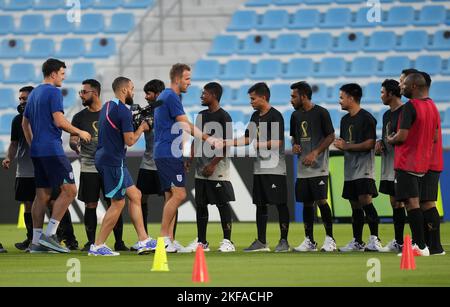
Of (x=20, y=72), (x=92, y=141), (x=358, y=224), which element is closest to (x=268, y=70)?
(x=20, y=72)

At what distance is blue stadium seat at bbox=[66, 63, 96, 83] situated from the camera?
2677 cm

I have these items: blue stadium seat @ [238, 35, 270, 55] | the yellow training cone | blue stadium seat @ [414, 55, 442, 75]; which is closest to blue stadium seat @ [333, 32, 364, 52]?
blue stadium seat @ [414, 55, 442, 75]

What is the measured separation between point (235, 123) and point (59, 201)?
1057cm

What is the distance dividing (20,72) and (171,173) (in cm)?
1521

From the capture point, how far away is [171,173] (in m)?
13.2

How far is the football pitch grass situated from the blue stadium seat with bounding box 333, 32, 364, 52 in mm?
11799

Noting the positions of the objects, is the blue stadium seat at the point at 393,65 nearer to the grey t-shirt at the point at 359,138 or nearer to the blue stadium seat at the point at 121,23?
the blue stadium seat at the point at 121,23

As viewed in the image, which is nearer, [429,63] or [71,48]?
[429,63]

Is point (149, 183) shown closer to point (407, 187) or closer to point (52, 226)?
point (52, 226)

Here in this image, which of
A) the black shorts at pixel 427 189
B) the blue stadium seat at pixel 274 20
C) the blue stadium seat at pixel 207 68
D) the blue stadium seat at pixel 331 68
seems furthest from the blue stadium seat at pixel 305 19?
the black shorts at pixel 427 189

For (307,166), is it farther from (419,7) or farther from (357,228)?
(419,7)

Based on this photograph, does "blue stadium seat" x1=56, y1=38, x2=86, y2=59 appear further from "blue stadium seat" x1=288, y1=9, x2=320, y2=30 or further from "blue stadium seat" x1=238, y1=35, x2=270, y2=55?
"blue stadium seat" x1=288, y1=9, x2=320, y2=30

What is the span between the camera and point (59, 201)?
1339 cm

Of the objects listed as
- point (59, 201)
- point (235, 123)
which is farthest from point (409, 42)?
point (59, 201)
